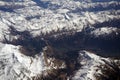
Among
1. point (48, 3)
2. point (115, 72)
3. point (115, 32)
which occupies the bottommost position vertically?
point (48, 3)

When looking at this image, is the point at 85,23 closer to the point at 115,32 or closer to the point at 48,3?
the point at 115,32

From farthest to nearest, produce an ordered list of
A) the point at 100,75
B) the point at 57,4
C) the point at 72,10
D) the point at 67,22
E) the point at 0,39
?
1. the point at 57,4
2. the point at 72,10
3. the point at 67,22
4. the point at 0,39
5. the point at 100,75

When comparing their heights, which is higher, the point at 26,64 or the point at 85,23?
the point at 26,64

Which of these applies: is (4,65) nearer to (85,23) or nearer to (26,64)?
(26,64)

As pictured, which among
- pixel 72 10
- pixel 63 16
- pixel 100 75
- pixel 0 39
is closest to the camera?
pixel 100 75

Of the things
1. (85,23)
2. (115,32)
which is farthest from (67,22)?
(115,32)

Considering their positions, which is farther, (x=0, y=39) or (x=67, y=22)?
(x=67, y=22)

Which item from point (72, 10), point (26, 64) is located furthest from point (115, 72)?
point (72, 10)
